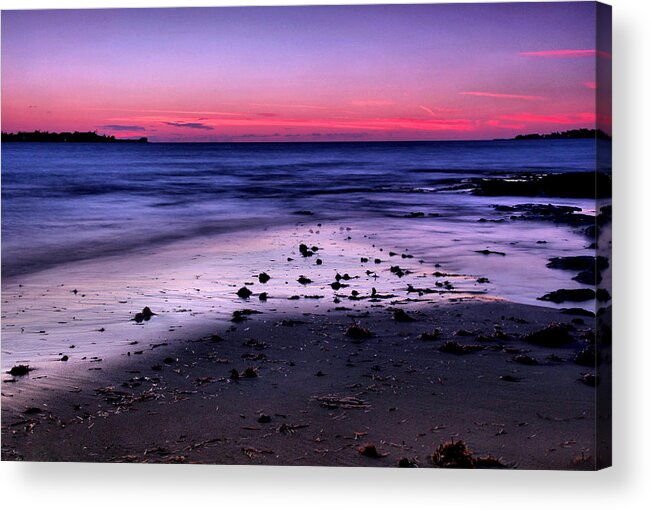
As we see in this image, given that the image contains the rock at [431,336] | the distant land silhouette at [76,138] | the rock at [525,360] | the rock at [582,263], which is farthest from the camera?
the distant land silhouette at [76,138]

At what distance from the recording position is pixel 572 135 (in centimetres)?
455

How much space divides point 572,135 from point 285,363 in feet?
5.37

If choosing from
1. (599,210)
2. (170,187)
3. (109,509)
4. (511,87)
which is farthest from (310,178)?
(109,509)

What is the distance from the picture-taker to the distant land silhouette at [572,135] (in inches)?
175

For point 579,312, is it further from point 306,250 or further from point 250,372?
point 250,372

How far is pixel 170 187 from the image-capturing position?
4.82 meters

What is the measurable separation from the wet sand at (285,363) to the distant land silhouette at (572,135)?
2.33 feet

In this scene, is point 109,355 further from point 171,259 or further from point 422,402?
point 422,402

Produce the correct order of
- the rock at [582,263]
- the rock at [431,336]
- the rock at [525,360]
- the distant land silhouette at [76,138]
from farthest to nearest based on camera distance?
1. the distant land silhouette at [76,138]
2. the rock at [431,336]
3. the rock at [525,360]
4. the rock at [582,263]

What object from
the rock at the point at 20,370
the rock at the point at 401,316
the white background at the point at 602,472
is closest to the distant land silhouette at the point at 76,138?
the white background at the point at 602,472

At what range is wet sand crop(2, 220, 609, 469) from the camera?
14.7 feet

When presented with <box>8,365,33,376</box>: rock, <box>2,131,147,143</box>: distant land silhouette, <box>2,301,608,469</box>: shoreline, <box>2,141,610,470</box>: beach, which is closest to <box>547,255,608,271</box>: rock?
<box>2,141,610,470</box>: beach

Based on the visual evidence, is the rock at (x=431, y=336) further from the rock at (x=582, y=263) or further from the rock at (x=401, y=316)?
the rock at (x=582, y=263)

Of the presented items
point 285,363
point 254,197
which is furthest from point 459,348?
point 254,197
